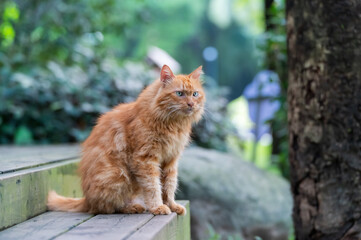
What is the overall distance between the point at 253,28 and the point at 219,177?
1704 cm

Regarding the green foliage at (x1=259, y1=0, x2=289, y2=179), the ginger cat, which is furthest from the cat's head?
the green foliage at (x1=259, y1=0, x2=289, y2=179)

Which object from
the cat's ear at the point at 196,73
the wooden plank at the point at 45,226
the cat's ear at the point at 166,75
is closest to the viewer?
the wooden plank at the point at 45,226

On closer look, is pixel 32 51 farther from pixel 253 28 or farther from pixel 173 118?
pixel 253 28

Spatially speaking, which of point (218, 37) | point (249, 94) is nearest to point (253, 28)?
point (218, 37)

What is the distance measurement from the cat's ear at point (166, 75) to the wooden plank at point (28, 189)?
3.29 feet

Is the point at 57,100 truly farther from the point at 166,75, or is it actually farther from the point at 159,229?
the point at 159,229

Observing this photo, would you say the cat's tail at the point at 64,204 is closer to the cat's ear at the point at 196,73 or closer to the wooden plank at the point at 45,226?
the wooden plank at the point at 45,226

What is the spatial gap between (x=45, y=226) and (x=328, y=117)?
2035 millimetres

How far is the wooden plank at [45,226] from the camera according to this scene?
6.95 ft

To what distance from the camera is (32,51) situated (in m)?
6.60

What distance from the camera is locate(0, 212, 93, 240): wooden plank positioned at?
6.95 feet

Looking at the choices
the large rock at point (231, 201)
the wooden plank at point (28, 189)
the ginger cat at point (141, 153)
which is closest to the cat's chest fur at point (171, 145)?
the ginger cat at point (141, 153)

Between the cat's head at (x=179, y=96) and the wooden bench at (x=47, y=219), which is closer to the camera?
the wooden bench at (x=47, y=219)

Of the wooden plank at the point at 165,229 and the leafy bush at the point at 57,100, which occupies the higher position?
the leafy bush at the point at 57,100
